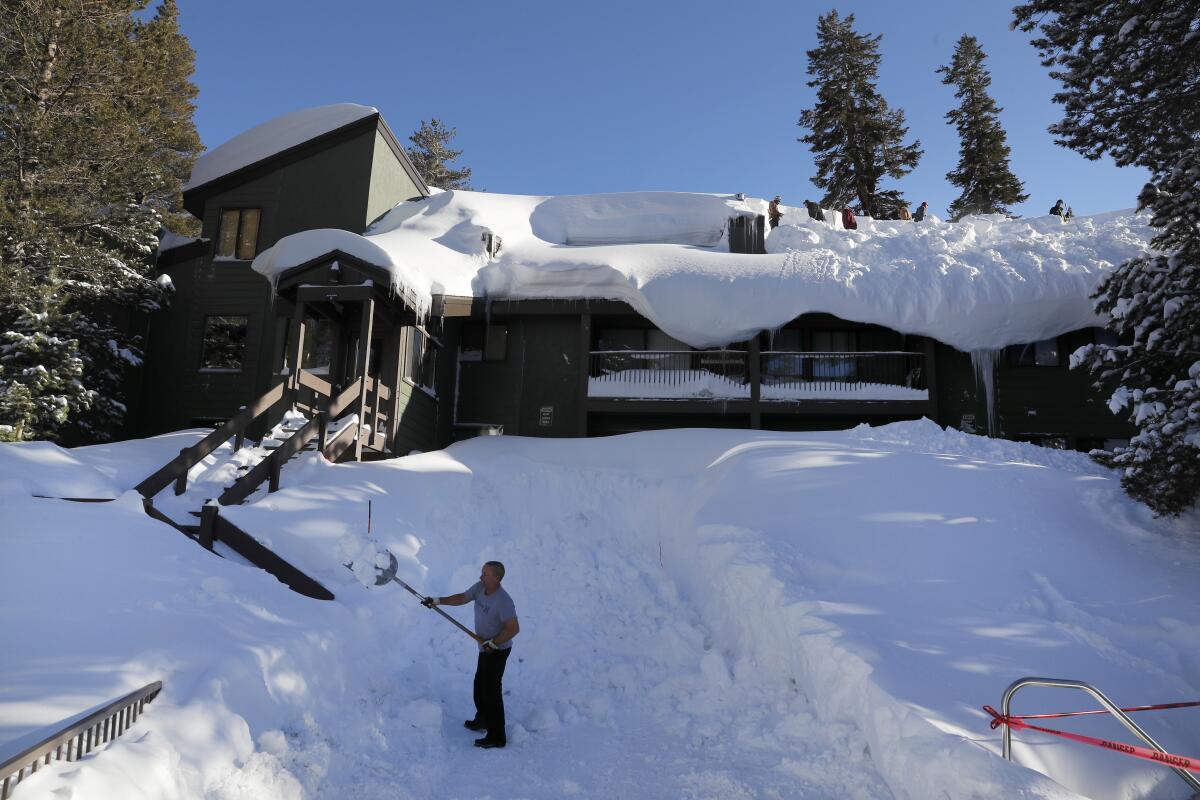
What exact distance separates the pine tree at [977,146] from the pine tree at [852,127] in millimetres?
2618

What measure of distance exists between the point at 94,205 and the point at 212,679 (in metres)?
15.8

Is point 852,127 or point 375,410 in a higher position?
point 852,127

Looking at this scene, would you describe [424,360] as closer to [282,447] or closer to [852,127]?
[282,447]

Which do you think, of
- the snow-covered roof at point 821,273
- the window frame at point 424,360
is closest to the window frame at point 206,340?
the snow-covered roof at point 821,273

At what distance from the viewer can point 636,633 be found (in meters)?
8.33

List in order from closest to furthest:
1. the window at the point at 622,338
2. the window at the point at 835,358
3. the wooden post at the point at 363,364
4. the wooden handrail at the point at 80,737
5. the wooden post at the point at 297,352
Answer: the wooden handrail at the point at 80,737, the wooden post at the point at 363,364, the wooden post at the point at 297,352, the window at the point at 835,358, the window at the point at 622,338

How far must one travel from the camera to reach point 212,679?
16.6 feet

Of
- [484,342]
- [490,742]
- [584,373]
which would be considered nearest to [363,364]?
[484,342]

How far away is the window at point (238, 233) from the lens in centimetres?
1844

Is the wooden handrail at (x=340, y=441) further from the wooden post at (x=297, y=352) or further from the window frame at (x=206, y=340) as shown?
the window frame at (x=206, y=340)

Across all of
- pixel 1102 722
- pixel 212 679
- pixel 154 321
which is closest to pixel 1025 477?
pixel 1102 722

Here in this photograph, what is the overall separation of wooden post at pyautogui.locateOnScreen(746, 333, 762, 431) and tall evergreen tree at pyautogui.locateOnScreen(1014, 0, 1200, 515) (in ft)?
21.7

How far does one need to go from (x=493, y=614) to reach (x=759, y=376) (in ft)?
35.5

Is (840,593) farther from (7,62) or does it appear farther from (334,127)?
(7,62)
